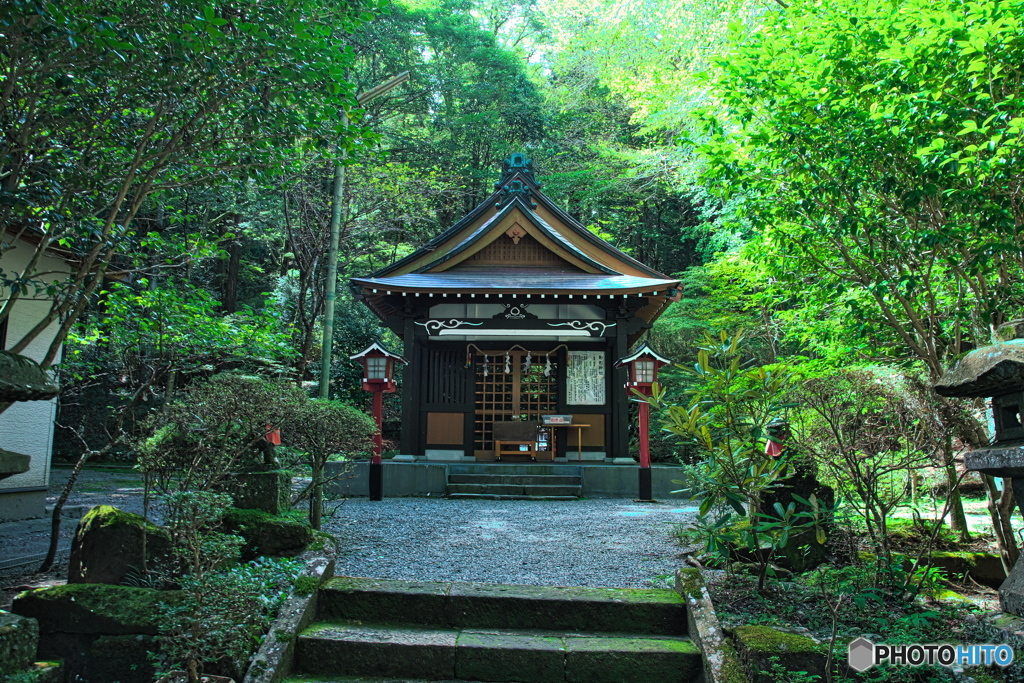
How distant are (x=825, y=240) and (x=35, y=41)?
6.48 metres

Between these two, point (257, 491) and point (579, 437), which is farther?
point (579, 437)

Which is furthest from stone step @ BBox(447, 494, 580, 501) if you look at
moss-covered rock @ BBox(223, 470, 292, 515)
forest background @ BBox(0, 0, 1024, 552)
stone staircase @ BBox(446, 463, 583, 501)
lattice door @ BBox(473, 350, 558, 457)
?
moss-covered rock @ BBox(223, 470, 292, 515)

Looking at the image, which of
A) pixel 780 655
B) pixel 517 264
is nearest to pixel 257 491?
pixel 780 655

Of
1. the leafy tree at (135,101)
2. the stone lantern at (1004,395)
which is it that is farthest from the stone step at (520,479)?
the stone lantern at (1004,395)

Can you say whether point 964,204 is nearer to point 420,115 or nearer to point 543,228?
point 543,228

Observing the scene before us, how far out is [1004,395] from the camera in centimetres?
326

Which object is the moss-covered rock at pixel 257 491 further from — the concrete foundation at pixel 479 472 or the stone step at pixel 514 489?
the stone step at pixel 514 489

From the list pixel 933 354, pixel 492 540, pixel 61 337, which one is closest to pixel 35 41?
pixel 61 337

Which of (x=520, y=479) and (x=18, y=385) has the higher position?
(x=18, y=385)

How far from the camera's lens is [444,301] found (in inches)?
496

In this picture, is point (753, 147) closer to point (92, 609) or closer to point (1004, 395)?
point (1004, 395)

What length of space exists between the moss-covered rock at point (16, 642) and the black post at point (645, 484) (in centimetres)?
879

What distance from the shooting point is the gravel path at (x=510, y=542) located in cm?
541

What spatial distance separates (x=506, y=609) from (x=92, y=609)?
8.41 feet
